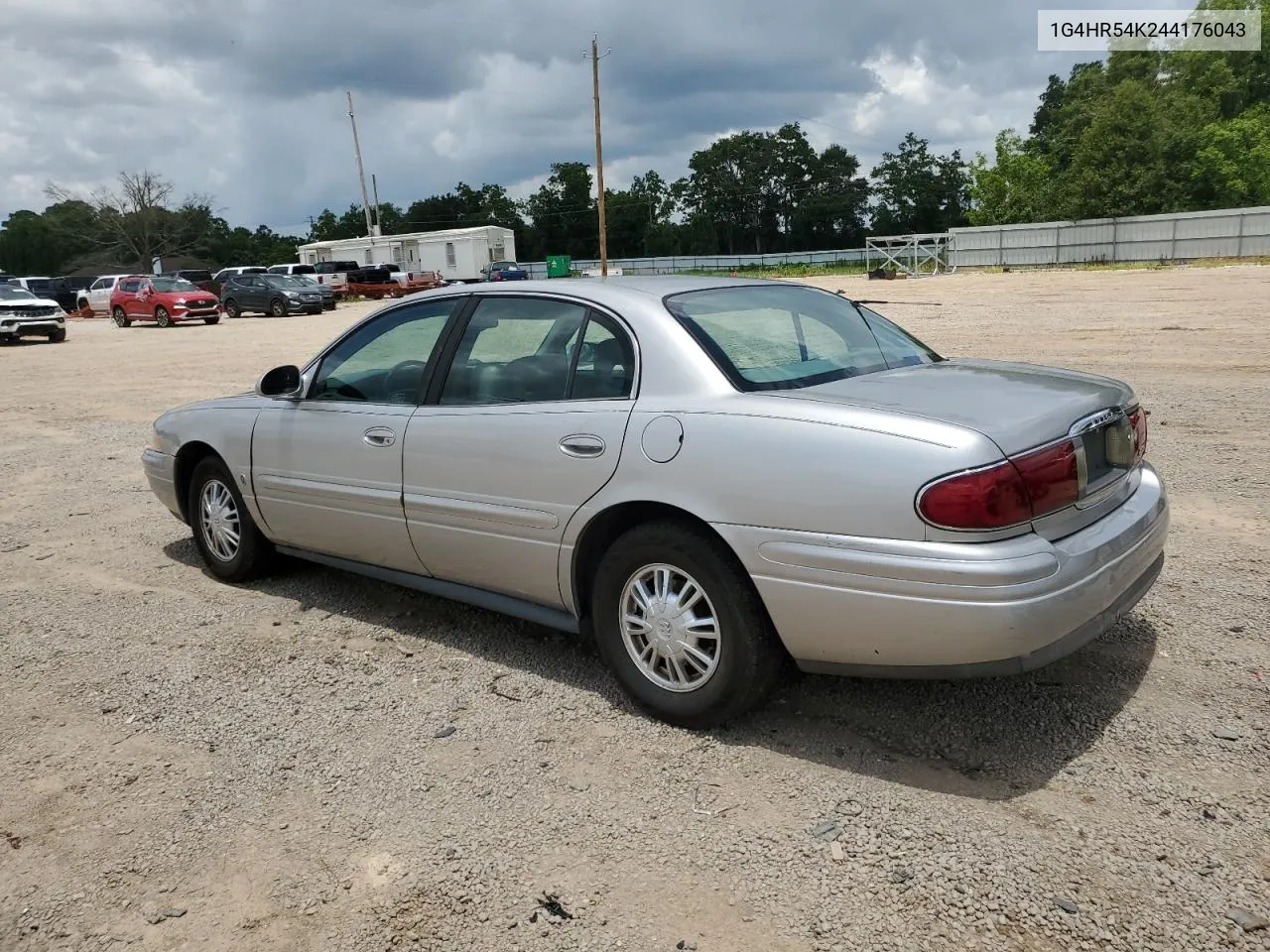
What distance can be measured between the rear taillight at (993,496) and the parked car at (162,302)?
31.8m

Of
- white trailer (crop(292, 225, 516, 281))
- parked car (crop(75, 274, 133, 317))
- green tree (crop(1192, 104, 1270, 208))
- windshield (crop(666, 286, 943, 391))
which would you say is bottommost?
windshield (crop(666, 286, 943, 391))

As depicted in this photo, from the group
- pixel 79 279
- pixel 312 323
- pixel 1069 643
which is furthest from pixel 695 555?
pixel 79 279

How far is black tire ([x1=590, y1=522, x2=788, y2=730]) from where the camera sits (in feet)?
10.4

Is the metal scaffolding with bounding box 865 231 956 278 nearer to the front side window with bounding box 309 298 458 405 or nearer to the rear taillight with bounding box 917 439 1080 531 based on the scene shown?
the front side window with bounding box 309 298 458 405

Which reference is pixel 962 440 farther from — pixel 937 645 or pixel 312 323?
pixel 312 323

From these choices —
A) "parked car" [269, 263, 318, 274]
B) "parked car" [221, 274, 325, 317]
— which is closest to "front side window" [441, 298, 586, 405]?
"parked car" [221, 274, 325, 317]

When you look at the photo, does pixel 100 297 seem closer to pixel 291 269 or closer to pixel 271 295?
pixel 291 269

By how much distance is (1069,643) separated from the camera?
2.96 m

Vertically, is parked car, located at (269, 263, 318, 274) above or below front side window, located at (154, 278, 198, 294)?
above

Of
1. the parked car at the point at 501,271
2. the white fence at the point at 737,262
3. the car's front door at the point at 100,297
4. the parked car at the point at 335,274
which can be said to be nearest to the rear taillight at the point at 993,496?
the parked car at the point at 501,271

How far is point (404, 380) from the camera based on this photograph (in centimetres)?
430

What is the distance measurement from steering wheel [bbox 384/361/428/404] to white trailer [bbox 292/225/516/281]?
4775cm

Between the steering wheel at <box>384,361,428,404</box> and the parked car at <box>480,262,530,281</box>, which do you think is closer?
the steering wheel at <box>384,361,428,404</box>

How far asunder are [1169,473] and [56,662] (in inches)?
260
